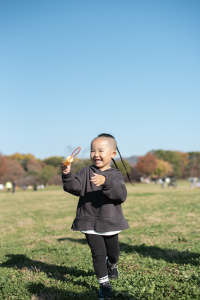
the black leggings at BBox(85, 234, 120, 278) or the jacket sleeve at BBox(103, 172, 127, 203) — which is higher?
the jacket sleeve at BBox(103, 172, 127, 203)

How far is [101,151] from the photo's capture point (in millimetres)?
3801

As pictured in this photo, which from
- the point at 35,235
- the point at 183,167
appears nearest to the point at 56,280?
the point at 35,235

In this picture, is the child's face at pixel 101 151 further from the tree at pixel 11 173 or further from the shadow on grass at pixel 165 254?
the tree at pixel 11 173

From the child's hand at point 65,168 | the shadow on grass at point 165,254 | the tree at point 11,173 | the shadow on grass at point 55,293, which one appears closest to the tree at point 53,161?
the tree at point 11,173

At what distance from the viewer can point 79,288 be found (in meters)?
3.93

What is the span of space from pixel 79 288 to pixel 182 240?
3.96 metres

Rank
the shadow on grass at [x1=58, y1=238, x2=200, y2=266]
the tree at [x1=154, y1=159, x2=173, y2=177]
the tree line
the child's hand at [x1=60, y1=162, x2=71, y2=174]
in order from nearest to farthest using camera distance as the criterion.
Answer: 1. the child's hand at [x1=60, y1=162, x2=71, y2=174]
2. the shadow on grass at [x1=58, y1=238, x2=200, y2=266]
3. the tree line
4. the tree at [x1=154, y1=159, x2=173, y2=177]

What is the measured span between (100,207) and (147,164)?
331 ft

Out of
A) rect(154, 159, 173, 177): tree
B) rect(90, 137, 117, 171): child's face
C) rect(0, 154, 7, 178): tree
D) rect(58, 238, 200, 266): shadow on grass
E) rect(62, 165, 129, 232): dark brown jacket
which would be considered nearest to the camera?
rect(62, 165, 129, 232): dark brown jacket

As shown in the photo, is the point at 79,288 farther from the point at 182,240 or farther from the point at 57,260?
the point at 182,240

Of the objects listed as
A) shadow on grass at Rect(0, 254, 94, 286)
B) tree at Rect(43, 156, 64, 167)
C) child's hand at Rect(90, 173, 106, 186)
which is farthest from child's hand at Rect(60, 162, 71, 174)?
tree at Rect(43, 156, 64, 167)

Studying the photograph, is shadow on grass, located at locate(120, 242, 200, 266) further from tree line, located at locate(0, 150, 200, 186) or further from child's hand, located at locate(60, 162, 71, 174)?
tree line, located at locate(0, 150, 200, 186)

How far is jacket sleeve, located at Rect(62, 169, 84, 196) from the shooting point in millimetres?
3527

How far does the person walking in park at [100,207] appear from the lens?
11.6ft
